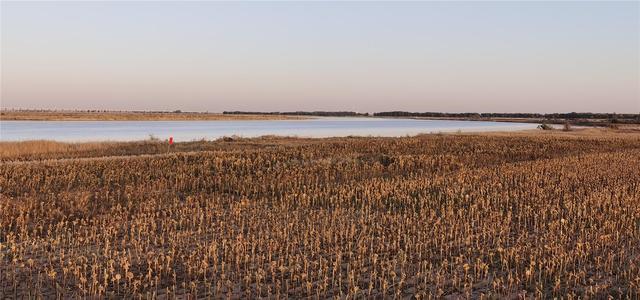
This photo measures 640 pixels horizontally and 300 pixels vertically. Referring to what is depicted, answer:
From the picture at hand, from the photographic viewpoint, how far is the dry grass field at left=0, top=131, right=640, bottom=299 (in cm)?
754

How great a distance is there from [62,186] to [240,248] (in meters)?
11.1

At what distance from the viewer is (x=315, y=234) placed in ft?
34.7

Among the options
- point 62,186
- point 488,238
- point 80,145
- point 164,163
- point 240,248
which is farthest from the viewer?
point 80,145

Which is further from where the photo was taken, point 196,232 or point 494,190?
point 494,190

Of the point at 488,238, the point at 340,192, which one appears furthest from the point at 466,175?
the point at 488,238

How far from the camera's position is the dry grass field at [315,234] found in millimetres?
7543

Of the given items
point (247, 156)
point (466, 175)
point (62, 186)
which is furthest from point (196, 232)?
point (247, 156)

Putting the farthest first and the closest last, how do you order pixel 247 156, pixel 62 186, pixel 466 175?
pixel 247 156
pixel 466 175
pixel 62 186

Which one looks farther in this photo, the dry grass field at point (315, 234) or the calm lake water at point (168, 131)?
the calm lake water at point (168, 131)

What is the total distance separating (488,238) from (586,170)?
13.3 metres

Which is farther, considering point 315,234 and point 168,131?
point 168,131

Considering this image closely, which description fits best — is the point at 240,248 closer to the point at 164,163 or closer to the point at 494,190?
the point at 494,190

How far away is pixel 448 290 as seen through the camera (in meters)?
7.45

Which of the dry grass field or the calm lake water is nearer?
the dry grass field
